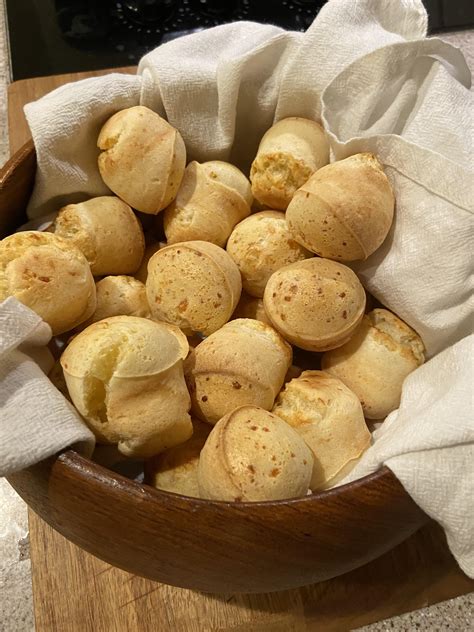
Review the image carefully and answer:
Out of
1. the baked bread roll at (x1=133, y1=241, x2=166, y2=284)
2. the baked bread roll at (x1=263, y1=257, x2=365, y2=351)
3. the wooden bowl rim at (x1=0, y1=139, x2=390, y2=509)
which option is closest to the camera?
the wooden bowl rim at (x1=0, y1=139, x2=390, y2=509)

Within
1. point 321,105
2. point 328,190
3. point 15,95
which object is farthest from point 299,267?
point 15,95

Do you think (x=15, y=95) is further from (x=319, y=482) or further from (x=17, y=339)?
(x=319, y=482)

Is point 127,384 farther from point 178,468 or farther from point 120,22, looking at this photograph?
point 120,22

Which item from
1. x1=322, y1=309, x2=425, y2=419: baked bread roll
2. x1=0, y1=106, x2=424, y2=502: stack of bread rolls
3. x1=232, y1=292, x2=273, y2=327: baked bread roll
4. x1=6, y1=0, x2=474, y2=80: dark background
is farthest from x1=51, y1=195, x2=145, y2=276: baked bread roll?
x1=6, y1=0, x2=474, y2=80: dark background

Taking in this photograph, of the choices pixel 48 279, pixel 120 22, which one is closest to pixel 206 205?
pixel 48 279

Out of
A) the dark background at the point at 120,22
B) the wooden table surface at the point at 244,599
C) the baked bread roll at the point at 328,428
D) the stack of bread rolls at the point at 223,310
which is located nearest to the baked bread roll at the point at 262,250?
the stack of bread rolls at the point at 223,310

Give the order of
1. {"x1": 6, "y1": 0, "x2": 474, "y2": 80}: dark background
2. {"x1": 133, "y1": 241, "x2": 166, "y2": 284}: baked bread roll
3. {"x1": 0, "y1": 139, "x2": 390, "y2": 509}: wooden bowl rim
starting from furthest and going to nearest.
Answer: {"x1": 6, "y1": 0, "x2": 474, "y2": 80}: dark background → {"x1": 133, "y1": 241, "x2": 166, "y2": 284}: baked bread roll → {"x1": 0, "y1": 139, "x2": 390, "y2": 509}: wooden bowl rim

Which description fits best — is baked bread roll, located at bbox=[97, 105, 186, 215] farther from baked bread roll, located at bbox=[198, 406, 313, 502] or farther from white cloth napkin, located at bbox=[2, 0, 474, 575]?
baked bread roll, located at bbox=[198, 406, 313, 502]
